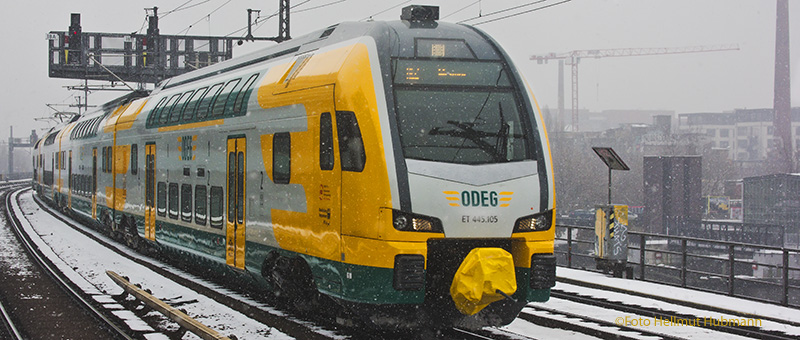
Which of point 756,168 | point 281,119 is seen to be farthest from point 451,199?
point 756,168

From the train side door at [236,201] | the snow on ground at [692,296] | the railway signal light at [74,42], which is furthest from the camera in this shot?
the railway signal light at [74,42]

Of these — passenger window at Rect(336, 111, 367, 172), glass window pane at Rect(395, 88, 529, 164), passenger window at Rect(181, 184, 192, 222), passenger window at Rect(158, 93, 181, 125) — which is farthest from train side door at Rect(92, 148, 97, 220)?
glass window pane at Rect(395, 88, 529, 164)

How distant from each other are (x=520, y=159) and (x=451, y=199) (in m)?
0.96

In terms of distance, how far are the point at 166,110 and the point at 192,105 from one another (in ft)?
6.05

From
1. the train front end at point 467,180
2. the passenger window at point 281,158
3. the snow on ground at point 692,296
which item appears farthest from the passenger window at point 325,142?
the snow on ground at point 692,296

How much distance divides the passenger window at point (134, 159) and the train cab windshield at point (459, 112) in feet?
34.4

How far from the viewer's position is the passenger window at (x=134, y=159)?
17.4 metres

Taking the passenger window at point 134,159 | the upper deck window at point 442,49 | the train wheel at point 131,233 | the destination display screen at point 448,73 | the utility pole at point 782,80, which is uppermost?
the utility pole at point 782,80

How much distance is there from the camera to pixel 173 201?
1456cm

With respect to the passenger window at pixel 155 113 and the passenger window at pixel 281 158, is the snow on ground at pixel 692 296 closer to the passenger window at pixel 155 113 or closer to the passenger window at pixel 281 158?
the passenger window at pixel 281 158

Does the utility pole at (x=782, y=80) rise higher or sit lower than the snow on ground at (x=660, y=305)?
higher

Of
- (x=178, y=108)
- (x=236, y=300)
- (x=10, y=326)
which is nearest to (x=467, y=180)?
(x=236, y=300)

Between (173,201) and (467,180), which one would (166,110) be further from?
(467,180)

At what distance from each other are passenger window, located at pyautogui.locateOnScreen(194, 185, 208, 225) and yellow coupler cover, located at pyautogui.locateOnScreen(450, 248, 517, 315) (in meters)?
5.75
